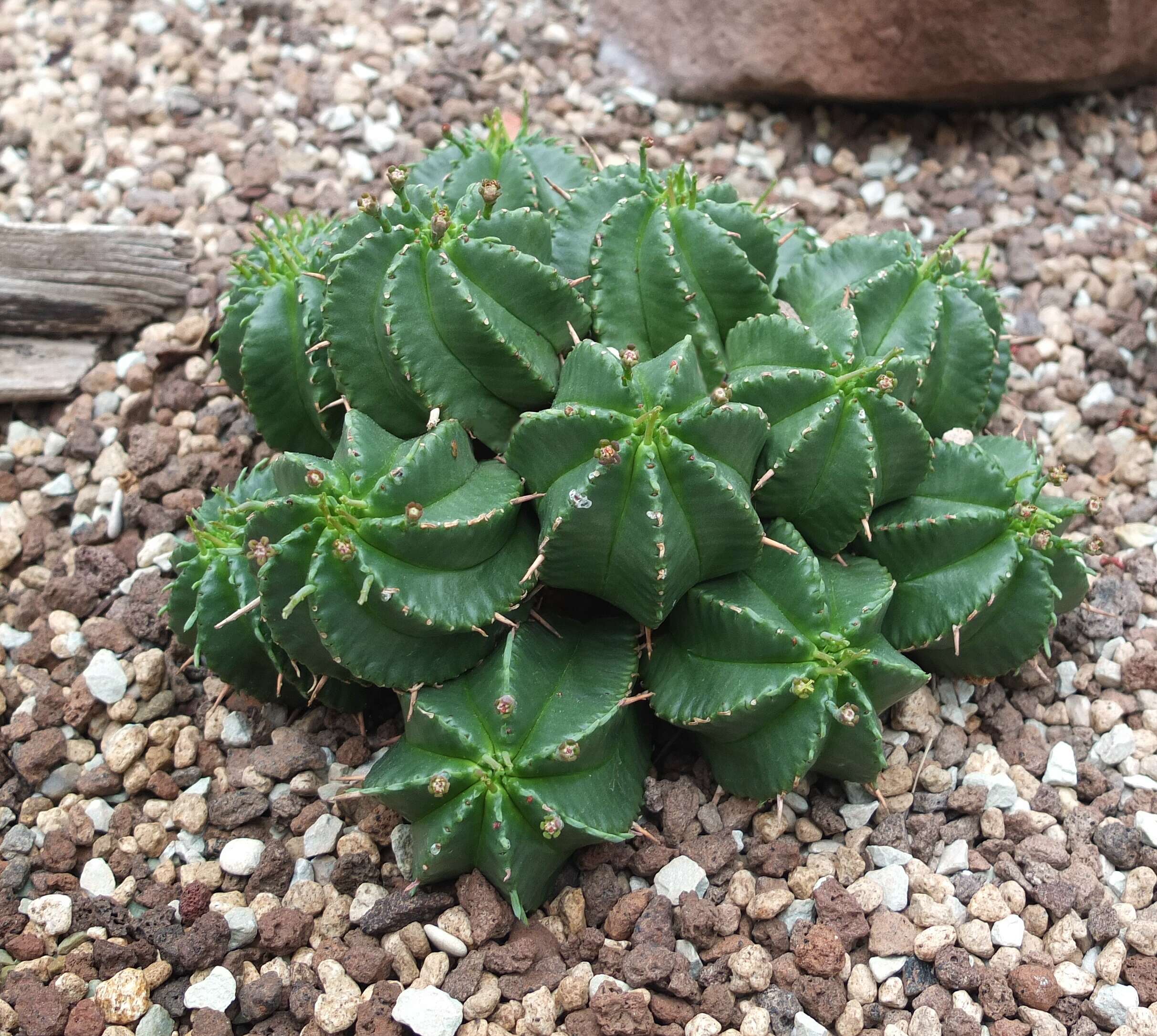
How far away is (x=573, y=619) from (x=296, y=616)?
68 centimetres

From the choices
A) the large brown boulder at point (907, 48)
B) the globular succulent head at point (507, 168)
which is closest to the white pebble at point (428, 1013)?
the globular succulent head at point (507, 168)

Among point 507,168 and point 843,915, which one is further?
point 507,168

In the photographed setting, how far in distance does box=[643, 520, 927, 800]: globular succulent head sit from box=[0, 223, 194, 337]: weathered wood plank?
2240mm

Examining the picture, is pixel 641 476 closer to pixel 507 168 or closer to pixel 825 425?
pixel 825 425

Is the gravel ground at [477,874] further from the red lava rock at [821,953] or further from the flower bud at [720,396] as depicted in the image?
the flower bud at [720,396]

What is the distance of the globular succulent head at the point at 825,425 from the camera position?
2537 millimetres

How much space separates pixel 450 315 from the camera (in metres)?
2.49

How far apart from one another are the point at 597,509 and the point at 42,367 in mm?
2300

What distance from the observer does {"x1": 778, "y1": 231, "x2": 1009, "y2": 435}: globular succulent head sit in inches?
111

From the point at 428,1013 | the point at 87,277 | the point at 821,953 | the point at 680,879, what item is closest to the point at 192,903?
the point at 428,1013

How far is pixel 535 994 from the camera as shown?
8.06ft

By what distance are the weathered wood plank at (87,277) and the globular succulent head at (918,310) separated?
6.94 feet

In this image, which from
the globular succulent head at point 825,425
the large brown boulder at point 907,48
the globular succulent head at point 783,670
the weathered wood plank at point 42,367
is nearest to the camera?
the globular succulent head at point 783,670

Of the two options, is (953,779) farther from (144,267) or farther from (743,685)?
A: (144,267)
